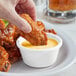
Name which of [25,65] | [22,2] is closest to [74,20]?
[22,2]

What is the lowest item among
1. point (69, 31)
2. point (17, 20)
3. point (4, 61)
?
point (69, 31)

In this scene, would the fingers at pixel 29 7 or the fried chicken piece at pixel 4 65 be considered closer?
the fried chicken piece at pixel 4 65

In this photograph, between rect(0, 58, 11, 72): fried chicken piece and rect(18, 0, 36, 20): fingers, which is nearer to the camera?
rect(0, 58, 11, 72): fried chicken piece

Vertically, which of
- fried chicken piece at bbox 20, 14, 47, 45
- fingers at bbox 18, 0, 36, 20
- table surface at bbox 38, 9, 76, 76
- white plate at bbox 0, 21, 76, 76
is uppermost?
fingers at bbox 18, 0, 36, 20

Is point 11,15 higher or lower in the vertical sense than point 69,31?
higher

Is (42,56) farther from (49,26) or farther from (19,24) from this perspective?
(49,26)

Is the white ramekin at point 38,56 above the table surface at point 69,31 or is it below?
above

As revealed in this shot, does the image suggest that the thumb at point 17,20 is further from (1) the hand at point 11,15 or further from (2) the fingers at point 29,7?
(2) the fingers at point 29,7

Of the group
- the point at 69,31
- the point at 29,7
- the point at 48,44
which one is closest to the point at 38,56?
the point at 48,44

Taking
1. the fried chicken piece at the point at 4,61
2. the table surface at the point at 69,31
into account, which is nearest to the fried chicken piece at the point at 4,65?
the fried chicken piece at the point at 4,61

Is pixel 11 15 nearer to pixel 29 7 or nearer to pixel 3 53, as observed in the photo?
pixel 3 53

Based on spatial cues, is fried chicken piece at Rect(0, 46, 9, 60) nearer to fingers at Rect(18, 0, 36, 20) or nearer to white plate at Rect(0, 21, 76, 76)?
white plate at Rect(0, 21, 76, 76)

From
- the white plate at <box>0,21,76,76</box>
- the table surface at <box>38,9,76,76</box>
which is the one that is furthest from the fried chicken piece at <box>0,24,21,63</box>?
the table surface at <box>38,9,76,76</box>
